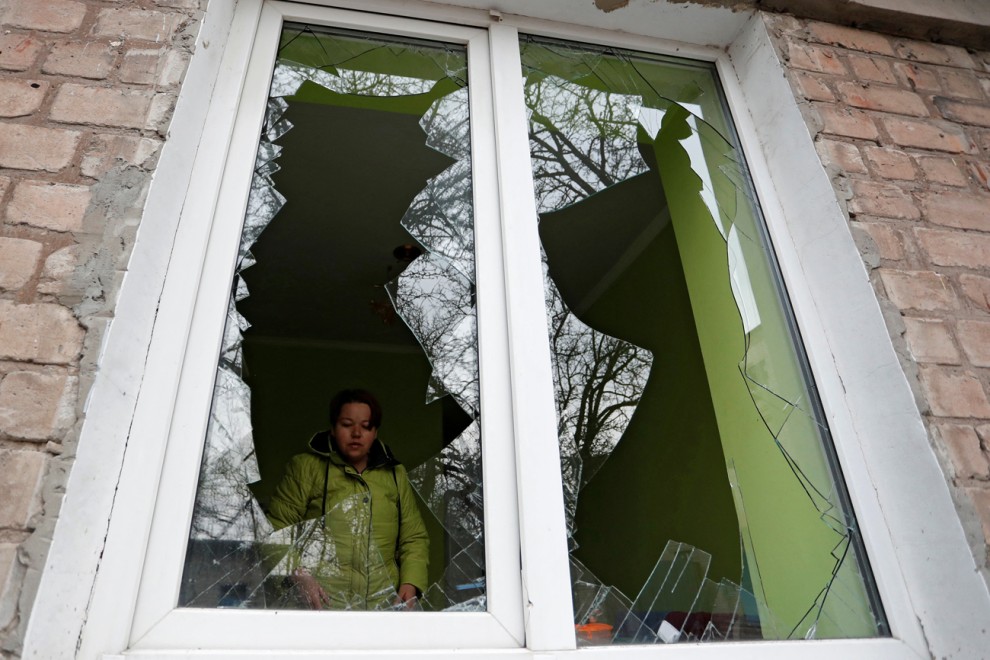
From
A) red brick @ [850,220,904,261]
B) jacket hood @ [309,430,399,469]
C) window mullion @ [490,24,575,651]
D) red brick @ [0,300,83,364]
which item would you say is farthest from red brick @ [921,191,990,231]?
red brick @ [0,300,83,364]

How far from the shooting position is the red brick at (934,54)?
1.85 metres

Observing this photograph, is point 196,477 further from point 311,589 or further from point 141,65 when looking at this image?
point 141,65

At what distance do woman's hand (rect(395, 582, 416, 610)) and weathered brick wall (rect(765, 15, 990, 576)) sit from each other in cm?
101

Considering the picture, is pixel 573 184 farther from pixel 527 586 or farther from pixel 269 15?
pixel 527 586

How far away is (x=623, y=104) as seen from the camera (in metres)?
1.89

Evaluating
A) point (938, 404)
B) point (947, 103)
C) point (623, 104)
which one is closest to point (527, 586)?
point (938, 404)

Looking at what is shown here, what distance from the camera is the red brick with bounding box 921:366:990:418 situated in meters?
1.33

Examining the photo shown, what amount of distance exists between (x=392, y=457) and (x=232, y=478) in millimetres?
324

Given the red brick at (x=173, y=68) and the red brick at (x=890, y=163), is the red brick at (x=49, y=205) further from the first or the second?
the red brick at (x=890, y=163)

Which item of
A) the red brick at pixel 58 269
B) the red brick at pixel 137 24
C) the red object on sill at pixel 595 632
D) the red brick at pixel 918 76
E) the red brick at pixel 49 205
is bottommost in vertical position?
the red object on sill at pixel 595 632

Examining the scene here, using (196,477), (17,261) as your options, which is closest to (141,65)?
(17,261)

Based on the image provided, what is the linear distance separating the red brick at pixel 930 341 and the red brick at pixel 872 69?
743 millimetres

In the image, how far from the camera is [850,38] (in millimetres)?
1840

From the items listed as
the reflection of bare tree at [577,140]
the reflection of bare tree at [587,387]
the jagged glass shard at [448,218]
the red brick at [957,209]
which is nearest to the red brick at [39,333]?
the jagged glass shard at [448,218]
